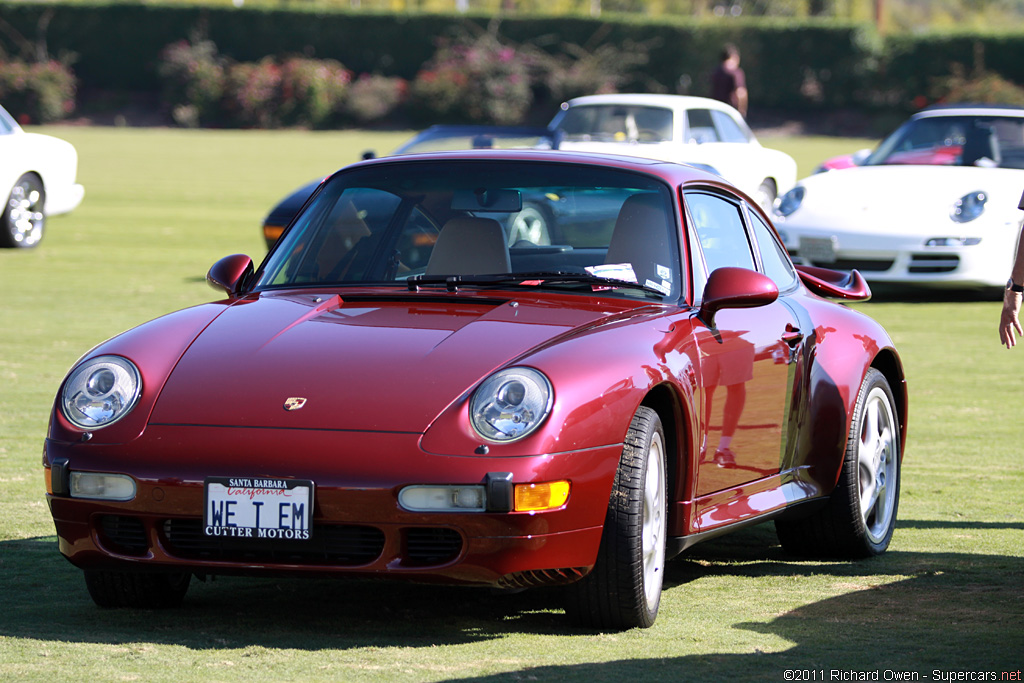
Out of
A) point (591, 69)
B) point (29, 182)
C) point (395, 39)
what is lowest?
point (29, 182)

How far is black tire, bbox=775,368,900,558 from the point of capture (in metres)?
5.73

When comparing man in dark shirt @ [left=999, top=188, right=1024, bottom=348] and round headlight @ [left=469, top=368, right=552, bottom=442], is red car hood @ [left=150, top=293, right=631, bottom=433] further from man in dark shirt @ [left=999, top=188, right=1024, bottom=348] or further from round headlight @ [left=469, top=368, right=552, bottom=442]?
man in dark shirt @ [left=999, top=188, right=1024, bottom=348]

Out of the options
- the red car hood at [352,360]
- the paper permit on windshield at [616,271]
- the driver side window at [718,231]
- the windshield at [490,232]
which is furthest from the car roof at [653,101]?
the red car hood at [352,360]

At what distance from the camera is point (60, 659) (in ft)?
13.5

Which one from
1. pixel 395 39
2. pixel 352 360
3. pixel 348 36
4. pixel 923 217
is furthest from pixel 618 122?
pixel 348 36

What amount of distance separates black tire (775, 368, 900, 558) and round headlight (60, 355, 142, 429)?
97.5 inches

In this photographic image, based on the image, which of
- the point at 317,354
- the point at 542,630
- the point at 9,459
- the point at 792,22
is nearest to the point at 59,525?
the point at 317,354

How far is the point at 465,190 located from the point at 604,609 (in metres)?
1.61

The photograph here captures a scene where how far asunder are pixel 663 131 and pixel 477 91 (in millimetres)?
38070

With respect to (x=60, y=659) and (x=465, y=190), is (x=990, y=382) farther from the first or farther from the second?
→ (x=60, y=659)

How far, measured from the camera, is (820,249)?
13.6 m

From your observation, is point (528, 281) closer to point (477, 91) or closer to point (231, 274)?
point (231, 274)

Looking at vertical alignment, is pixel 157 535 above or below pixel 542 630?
above

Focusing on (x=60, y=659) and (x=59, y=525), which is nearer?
(x=60, y=659)
